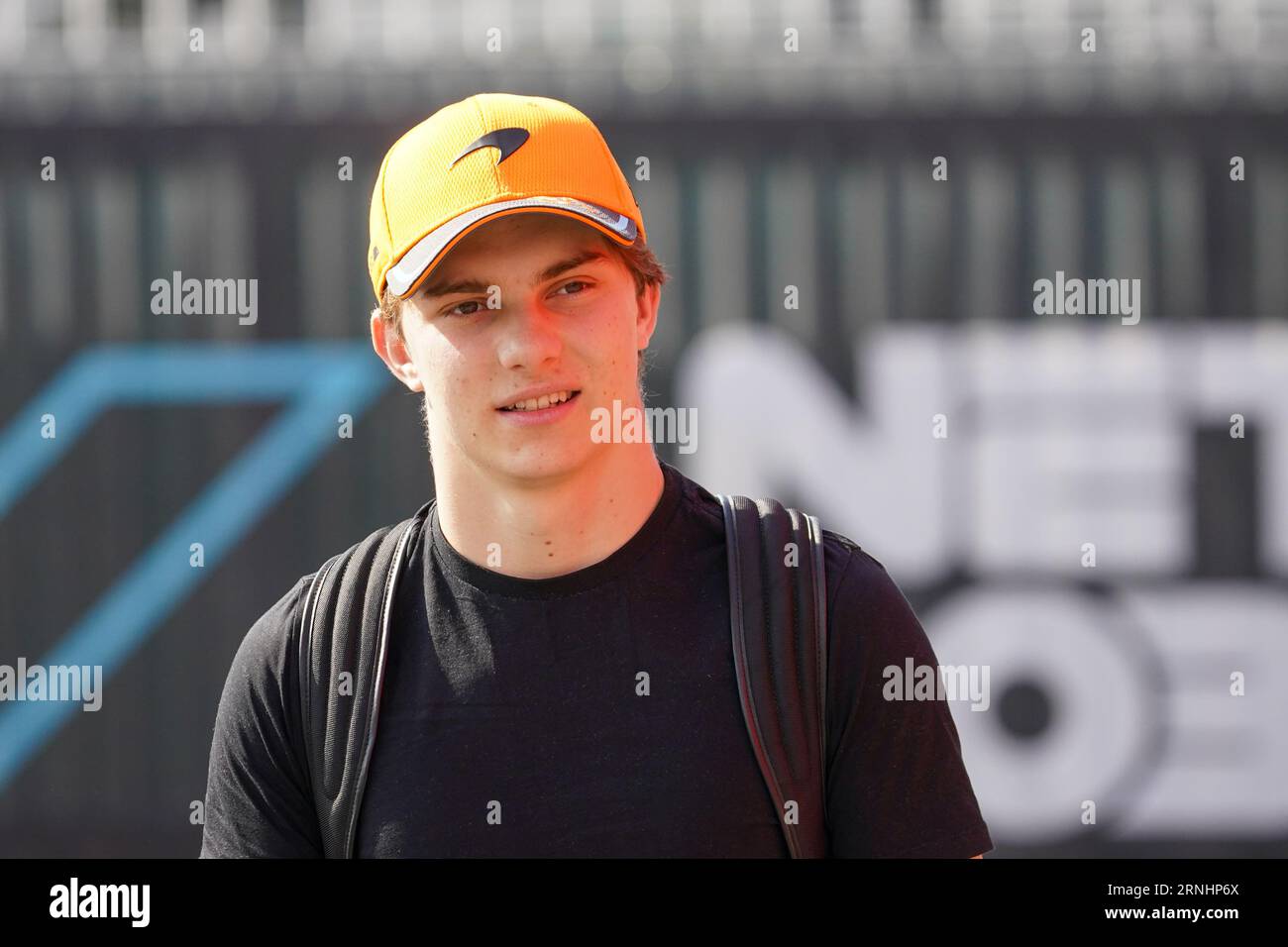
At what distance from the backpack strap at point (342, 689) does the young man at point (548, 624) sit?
0.9 inches

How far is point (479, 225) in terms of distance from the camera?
2158mm

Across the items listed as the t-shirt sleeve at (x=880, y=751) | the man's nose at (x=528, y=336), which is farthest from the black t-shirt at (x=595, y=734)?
the man's nose at (x=528, y=336)

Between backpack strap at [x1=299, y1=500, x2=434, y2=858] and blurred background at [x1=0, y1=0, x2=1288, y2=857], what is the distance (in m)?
4.43

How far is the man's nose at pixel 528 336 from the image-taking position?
83.0 inches

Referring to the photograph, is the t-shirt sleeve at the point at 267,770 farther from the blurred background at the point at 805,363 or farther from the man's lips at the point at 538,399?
the blurred background at the point at 805,363

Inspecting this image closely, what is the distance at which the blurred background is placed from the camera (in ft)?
21.2

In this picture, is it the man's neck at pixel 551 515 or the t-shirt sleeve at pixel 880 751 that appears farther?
the man's neck at pixel 551 515

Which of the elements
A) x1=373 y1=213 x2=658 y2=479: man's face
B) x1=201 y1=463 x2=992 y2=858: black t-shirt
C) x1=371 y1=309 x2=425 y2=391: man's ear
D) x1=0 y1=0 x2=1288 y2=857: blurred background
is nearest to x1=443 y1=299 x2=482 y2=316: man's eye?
x1=373 y1=213 x2=658 y2=479: man's face

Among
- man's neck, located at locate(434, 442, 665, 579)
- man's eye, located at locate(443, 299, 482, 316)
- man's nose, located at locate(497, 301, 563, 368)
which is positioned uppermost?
man's eye, located at locate(443, 299, 482, 316)

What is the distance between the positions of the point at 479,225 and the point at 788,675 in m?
0.78

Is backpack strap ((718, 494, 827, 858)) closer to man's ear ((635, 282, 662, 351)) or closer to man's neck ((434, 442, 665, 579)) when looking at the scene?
man's neck ((434, 442, 665, 579))

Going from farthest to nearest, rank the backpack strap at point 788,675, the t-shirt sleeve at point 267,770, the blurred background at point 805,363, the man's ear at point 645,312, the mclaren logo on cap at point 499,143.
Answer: the blurred background at point 805,363
the man's ear at point 645,312
the mclaren logo on cap at point 499,143
the t-shirt sleeve at point 267,770
the backpack strap at point 788,675

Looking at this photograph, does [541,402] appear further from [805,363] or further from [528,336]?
[805,363]
